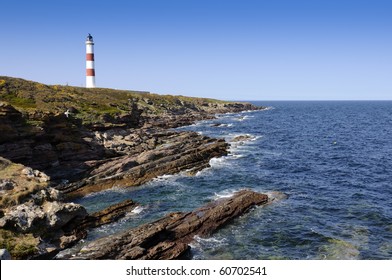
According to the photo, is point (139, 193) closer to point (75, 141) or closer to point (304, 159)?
point (75, 141)

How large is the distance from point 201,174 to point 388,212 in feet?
80.6

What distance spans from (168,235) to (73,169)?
25.2m

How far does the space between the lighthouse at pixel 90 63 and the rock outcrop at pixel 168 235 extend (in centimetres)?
10783

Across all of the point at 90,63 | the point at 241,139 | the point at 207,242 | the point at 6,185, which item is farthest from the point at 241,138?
the point at 90,63

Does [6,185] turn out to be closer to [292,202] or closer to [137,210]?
[137,210]

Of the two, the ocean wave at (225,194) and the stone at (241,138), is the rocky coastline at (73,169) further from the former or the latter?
the stone at (241,138)

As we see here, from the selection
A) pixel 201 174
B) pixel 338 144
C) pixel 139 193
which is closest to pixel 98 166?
pixel 139 193

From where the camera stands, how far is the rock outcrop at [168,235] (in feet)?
77.8

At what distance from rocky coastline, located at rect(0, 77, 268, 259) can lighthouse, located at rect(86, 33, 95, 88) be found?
4275cm

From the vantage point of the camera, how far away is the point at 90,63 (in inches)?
5133

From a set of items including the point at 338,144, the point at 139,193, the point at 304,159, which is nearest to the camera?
the point at 139,193

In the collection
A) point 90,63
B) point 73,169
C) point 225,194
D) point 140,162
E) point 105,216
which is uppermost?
point 90,63
